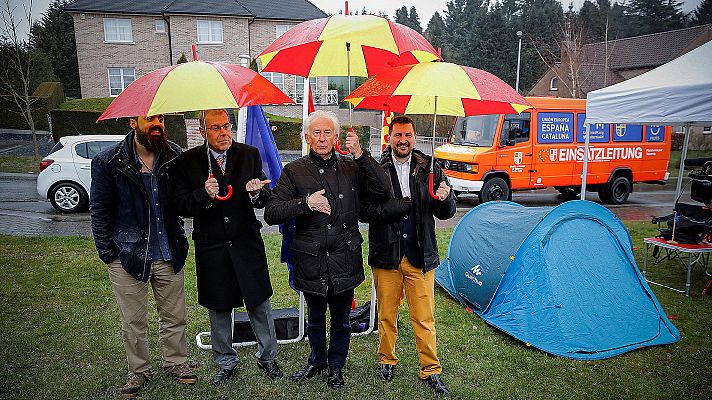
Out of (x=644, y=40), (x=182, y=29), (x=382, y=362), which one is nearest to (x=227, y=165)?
(x=382, y=362)

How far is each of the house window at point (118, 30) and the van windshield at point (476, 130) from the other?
21488 mm

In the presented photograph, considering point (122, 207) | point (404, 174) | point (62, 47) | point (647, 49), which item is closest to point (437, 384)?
point (404, 174)

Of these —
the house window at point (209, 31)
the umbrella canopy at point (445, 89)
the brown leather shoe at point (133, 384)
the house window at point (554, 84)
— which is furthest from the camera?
the house window at point (554, 84)

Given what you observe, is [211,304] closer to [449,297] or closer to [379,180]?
[379,180]

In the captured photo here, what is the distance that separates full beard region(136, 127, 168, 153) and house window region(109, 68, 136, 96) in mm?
25649

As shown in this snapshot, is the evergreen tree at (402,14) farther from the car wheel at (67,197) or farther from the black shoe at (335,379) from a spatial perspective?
the black shoe at (335,379)

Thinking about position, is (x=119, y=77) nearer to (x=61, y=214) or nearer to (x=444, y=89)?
(x=61, y=214)

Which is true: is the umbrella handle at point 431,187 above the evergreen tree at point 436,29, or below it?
below

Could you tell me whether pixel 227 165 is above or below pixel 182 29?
below

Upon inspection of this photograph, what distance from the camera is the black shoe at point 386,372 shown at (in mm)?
3438

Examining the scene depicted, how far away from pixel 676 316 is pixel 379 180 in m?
3.83

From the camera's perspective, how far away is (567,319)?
3.86 metres

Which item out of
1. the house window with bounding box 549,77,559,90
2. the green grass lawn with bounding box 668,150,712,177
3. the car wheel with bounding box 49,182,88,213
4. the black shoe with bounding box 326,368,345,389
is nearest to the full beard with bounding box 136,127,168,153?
the black shoe with bounding box 326,368,345,389

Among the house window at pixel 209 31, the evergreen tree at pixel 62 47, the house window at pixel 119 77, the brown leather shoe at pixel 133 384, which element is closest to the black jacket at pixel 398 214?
the brown leather shoe at pixel 133 384
